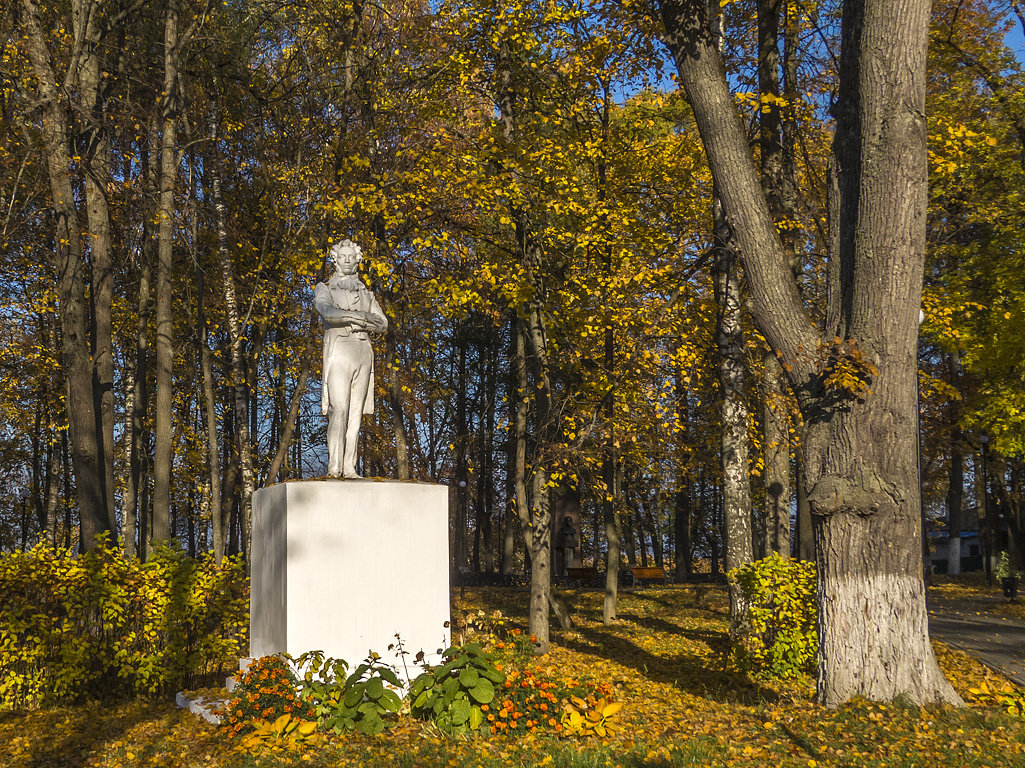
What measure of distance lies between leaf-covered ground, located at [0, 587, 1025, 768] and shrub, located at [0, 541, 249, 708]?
34 centimetres

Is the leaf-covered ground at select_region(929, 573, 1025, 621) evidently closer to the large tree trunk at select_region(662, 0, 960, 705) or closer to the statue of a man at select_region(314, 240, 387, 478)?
the large tree trunk at select_region(662, 0, 960, 705)

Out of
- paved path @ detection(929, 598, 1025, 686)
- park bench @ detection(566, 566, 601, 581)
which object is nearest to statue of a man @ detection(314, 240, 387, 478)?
paved path @ detection(929, 598, 1025, 686)

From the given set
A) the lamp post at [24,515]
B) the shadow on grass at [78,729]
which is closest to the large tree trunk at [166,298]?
the shadow on grass at [78,729]

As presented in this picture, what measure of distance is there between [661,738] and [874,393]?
3.03m

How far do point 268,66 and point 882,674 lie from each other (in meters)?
15.9

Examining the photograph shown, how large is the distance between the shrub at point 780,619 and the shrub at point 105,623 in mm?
5762

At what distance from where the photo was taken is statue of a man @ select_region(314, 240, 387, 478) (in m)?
7.97

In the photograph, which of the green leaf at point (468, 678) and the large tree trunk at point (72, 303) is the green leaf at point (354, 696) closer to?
the green leaf at point (468, 678)

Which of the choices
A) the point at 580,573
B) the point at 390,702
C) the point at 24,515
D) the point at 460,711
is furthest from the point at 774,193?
the point at 24,515

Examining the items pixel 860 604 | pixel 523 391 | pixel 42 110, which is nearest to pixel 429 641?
pixel 860 604

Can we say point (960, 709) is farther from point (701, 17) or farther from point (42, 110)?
point (42, 110)

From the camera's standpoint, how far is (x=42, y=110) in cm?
1166

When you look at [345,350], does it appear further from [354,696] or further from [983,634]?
[983,634]

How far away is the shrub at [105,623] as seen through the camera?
8305 millimetres
